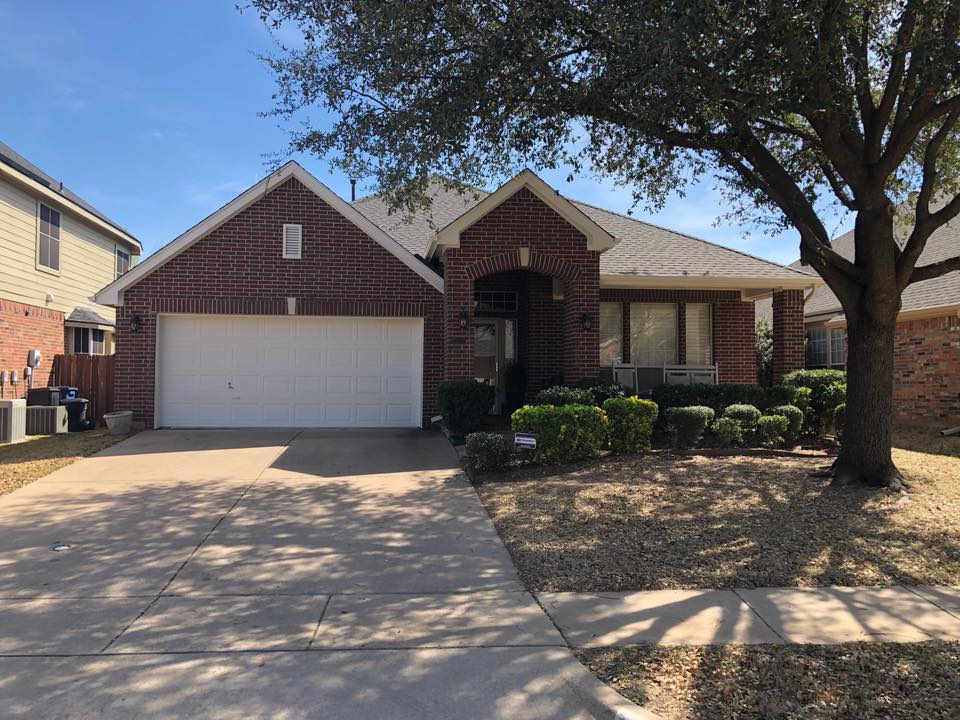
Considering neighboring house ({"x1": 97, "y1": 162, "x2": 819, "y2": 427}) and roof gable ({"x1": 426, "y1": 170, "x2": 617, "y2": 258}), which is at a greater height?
roof gable ({"x1": 426, "y1": 170, "x2": 617, "y2": 258})

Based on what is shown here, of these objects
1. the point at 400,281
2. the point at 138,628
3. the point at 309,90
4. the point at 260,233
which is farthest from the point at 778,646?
the point at 260,233

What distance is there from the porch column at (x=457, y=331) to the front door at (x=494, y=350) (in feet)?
7.99

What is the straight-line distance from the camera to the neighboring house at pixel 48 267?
14875 mm

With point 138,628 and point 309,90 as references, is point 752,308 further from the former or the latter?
point 138,628

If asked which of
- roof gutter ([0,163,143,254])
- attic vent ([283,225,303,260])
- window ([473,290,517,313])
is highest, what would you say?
roof gutter ([0,163,143,254])

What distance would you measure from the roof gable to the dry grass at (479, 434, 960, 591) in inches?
175

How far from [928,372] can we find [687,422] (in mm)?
7934

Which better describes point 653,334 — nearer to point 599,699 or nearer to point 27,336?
point 599,699

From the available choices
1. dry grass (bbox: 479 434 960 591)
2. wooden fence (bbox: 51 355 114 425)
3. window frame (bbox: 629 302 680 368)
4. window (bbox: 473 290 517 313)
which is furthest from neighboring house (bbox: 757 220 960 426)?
wooden fence (bbox: 51 355 114 425)

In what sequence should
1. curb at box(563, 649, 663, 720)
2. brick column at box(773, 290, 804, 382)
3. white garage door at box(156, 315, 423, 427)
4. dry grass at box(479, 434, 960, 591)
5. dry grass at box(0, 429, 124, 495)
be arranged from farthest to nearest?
brick column at box(773, 290, 804, 382)
white garage door at box(156, 315, 423, 427)
dry grass at box(0, 429, 124, 495)
dry grass at box(479, 434, 960, 591)
curb at box(563, 649, 663, 720)

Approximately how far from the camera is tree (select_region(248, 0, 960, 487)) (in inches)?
283

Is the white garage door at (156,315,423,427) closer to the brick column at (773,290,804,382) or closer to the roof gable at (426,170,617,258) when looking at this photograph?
the roof gable at (426,170,617,258)

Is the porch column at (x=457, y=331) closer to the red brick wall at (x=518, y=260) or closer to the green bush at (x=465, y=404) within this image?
the red brick wall at (x=518, y=260)

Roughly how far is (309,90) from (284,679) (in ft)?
25.2
